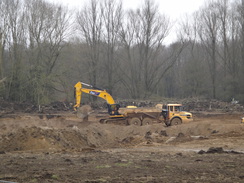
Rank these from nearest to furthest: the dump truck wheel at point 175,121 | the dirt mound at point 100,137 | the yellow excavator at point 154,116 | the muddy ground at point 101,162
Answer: the muddy ground at point 101,162
the dirt mound at point 100,137
the dump truck wheel at point 175,121
the yellow excavator at point 154,116

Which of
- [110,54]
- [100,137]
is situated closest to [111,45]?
[110,54]

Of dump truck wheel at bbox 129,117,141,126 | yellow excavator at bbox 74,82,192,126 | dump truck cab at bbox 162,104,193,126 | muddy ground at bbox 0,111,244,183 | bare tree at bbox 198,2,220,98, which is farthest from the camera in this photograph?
bare tree at bbox 198,2,220,98

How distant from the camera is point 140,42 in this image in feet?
162

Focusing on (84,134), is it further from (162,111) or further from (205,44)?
(205,44)

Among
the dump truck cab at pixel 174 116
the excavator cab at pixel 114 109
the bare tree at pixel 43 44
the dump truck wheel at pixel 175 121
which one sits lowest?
the dump truck wheel at pixel 175 121

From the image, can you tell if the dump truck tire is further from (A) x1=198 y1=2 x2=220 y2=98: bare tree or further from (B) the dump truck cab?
(A) x1=198 y1=2 x2=220 y2=98: bare tree

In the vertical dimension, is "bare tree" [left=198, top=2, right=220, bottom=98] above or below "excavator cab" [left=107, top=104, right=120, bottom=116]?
above

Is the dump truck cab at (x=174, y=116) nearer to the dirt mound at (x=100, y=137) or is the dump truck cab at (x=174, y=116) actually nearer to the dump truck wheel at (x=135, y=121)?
the dirt mound at (x=100, y=137)

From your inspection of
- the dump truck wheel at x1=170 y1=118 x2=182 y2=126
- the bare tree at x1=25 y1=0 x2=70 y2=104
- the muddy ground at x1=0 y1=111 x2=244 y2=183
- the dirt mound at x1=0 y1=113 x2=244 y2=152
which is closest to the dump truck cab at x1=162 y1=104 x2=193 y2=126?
the dump truck wheel at x1=170 y1=118 x2=182 y2=126

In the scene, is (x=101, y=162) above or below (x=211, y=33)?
below

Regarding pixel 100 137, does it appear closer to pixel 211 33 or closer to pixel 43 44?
pixel 43 44

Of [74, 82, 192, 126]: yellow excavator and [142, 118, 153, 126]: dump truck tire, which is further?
[142, 118, 153, 126]: dump truck tire

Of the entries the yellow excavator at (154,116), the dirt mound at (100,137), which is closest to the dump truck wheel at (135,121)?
the yellow excavator at (154,116)

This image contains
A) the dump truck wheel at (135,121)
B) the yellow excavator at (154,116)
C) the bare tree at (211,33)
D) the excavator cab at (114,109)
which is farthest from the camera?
the bare tree at (211,33)
